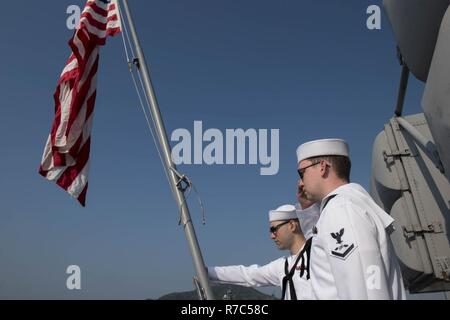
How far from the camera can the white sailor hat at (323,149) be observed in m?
3.06

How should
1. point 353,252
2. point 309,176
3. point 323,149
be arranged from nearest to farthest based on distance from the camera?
1. point 353,252
2. point 309,176
3. point 323,149

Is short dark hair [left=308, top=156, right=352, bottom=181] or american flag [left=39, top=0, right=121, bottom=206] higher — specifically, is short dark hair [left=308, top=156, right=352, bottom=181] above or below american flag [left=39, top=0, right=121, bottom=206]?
below

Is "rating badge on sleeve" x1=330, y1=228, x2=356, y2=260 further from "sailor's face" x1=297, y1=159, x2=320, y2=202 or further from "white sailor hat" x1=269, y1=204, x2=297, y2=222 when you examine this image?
"white sailor hat" x1=269, y1=204, x2=297, y2=222

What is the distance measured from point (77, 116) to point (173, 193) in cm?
209

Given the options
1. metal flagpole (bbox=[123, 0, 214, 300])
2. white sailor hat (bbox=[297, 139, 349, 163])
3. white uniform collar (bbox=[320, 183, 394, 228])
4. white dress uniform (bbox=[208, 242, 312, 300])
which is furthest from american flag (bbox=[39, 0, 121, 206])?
white uniform collar (bbox=[320, 183, 394, 228])

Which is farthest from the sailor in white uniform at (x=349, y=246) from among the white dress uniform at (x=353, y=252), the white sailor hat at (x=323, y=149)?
the white sailor hat at (x=323, y=149)

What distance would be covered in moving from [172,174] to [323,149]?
158 cm

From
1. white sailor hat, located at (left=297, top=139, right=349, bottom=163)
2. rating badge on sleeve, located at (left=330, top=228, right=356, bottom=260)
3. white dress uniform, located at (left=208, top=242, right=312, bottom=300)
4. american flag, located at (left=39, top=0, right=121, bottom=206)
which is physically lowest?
white dress uniform, located at (left=208, top=242, right=312, bottom=300)

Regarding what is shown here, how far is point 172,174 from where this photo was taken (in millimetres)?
3992

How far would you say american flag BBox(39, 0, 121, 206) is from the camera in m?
5.17

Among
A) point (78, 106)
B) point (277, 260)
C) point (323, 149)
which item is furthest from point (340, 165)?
point (78, 106)

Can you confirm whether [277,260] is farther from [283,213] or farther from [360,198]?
[360,198]

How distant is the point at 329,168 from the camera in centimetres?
296
